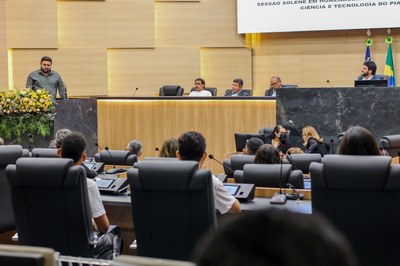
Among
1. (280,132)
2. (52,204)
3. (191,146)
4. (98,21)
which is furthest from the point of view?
(98,21)

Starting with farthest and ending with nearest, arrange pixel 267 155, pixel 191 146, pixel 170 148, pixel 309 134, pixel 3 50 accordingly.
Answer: pixel 3 50 → pixel 309 134 → pixel 170 148 → pixel 267 155 → pixel 191 146

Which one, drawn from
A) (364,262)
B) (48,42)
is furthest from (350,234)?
(48,42)

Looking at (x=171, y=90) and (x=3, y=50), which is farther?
(x=3, y=50)

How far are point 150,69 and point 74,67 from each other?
144cm

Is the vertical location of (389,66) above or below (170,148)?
above

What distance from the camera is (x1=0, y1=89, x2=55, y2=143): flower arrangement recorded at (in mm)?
7938

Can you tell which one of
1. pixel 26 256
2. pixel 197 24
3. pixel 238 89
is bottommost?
pixel 26 256

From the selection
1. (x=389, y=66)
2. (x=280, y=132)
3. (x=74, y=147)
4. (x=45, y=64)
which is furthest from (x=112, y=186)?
(x=389, y=66)

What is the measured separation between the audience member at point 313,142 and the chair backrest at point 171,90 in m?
3.32

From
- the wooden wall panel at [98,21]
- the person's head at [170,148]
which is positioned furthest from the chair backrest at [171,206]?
the wooden wall panel at [98,21]

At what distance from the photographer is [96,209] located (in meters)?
3.85

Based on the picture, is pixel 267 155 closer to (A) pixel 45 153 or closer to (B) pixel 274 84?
(A) pixel 45 153

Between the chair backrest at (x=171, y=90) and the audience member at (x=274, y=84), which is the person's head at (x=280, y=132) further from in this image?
the chair backrest at (x=171, y=90)

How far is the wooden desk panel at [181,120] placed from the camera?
32.1 ft
